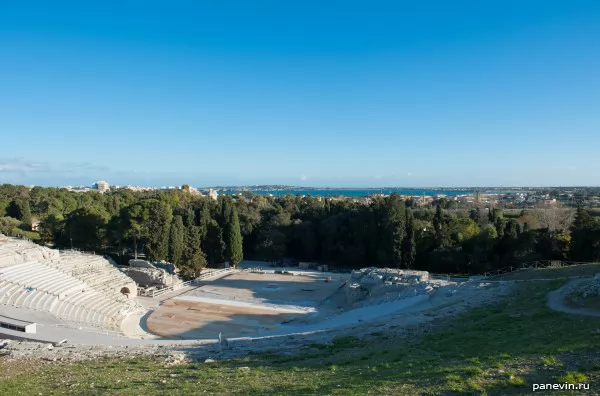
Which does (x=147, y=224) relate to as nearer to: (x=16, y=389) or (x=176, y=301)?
(x=176, y=301)

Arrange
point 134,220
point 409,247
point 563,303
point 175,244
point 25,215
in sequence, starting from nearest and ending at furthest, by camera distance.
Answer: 1. point 563,303
2. point 175,244
3. point 134,220
4. point 409,247
5. point 25,215

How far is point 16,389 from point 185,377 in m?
4.14

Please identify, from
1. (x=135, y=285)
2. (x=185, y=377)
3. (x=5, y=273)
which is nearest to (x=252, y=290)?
(x=135, y=285)

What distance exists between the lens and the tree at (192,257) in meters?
38.6

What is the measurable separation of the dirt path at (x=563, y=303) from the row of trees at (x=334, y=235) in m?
18.4

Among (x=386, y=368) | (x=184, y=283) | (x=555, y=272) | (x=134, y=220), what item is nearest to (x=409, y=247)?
(x=555, y=272)

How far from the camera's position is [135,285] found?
105 ft

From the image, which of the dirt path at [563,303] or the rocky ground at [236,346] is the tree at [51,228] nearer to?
the rocky ground at [236,346]

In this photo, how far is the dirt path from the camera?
48.8ft

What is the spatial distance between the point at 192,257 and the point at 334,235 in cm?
1761

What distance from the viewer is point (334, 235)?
49031mm

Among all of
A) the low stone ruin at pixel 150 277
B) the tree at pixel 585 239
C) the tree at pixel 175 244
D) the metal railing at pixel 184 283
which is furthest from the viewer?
the tree at pixel 175 244

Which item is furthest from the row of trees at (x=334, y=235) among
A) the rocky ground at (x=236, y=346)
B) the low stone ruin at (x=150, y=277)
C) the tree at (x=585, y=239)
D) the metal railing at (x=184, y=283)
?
the rocky ground at (x=236, y=346)

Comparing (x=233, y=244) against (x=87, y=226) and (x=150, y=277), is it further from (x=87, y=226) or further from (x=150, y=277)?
(x=87, y=226)
